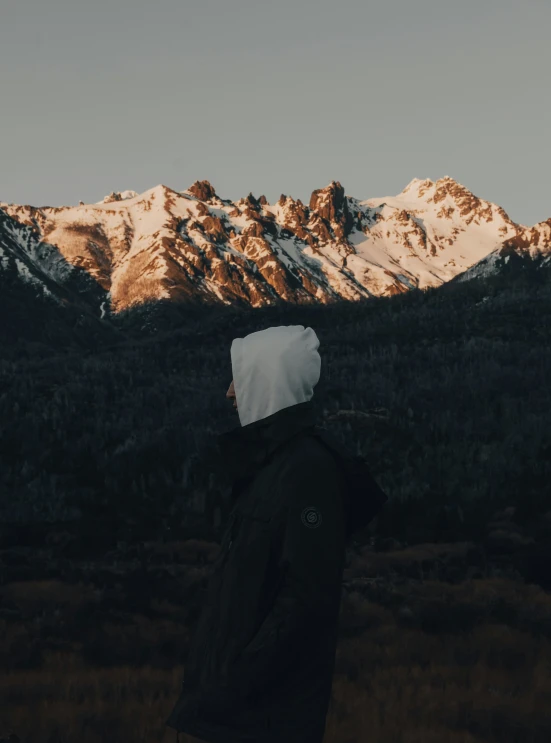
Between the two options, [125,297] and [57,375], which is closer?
[57,375]

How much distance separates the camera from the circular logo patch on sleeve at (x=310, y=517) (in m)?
3.18

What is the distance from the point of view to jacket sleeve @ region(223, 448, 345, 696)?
122 inches

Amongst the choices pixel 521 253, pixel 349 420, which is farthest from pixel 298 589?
pixel 521 253

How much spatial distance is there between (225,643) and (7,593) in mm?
7835

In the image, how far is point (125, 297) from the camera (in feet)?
646

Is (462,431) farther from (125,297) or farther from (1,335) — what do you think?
(125,297)

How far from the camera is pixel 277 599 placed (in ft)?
10.3

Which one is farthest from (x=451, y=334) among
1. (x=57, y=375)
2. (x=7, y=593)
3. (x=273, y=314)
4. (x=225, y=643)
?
(x=225, y=643)

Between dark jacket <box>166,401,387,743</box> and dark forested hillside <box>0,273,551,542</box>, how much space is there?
9147 millimetres

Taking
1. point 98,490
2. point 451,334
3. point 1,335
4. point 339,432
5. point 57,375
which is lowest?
point 98,490

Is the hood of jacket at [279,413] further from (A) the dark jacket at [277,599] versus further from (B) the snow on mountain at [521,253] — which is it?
(B) the snow on mountain at [521,253]

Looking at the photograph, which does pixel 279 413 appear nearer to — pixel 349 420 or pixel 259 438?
pixel 259 438

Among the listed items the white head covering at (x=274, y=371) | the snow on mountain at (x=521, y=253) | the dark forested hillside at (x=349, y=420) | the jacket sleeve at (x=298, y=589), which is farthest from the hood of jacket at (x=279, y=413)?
the snow on mountain at (x=521, y=253)

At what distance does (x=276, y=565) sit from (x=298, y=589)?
221 millimetres
